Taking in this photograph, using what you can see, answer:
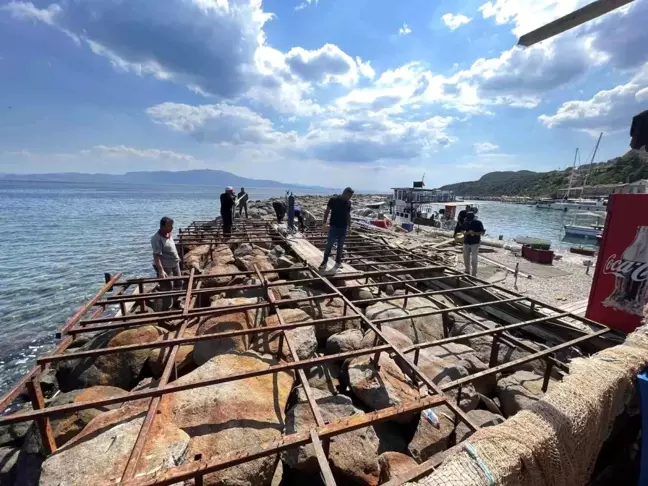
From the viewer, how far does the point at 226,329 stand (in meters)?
4.91

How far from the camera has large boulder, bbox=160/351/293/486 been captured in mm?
2674

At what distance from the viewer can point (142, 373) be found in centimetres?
496

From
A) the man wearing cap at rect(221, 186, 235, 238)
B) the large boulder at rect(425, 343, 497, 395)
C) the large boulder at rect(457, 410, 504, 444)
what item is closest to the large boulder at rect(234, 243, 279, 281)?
the man wearing cap at rect(221, 186, 235, 238)

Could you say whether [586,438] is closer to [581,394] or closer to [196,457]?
[581,394]

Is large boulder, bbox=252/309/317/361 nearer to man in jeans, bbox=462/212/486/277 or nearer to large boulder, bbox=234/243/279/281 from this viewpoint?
large boulder, bbox=234/243/279/281

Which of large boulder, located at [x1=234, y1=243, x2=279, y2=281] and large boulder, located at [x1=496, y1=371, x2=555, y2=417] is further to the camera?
large boulder, located at [x1=234, y1=243, x2=279, y2=281]

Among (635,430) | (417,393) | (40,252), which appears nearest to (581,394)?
(417,393)

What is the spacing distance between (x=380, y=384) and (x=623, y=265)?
4.72 meters

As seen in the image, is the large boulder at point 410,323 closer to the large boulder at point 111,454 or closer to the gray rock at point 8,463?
the large boulder at point 111,454

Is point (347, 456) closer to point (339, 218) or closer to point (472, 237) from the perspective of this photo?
point (339, 218)

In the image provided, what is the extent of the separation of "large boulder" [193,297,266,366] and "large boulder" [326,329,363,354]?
1301 millimetres

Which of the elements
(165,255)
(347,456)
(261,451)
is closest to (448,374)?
(347,456)

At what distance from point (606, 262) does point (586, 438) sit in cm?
445

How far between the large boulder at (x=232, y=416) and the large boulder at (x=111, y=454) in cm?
19
